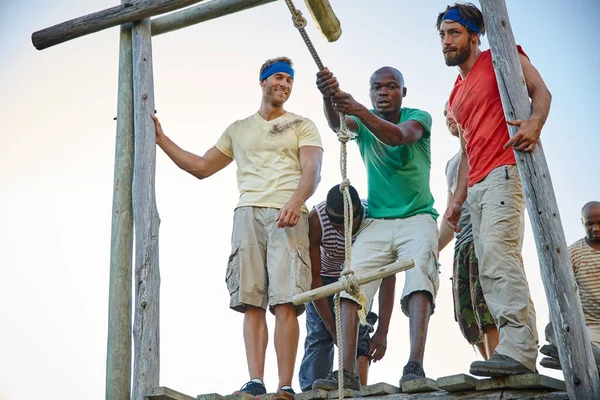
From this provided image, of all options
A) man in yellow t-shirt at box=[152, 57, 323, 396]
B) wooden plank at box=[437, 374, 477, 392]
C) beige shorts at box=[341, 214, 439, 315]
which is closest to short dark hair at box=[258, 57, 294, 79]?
man in yellow t-shirt at box=[152, 57, 323, 396]

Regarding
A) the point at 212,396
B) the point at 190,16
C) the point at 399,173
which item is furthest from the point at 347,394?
the point at 190,16

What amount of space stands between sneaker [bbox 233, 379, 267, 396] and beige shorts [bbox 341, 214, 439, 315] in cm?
72

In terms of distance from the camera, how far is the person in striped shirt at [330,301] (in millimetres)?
6434

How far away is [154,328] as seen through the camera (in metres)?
6.15

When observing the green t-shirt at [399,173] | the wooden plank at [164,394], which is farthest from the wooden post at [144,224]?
Result: the green t-shirt at [399,173]

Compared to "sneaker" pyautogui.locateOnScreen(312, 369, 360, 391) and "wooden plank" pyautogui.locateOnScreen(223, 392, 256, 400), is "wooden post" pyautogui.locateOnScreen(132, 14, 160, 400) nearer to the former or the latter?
"wooden plank" pyautogui.locateOnScreen(223, 392, 256, 400)

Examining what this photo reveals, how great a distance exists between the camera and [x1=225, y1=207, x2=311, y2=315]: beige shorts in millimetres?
6160

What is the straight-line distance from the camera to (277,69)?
22.7ft

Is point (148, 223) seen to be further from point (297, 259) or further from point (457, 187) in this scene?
point (457, 187)

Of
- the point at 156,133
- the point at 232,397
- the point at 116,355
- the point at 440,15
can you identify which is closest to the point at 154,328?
the point at 116,355

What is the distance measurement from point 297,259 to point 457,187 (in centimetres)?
109

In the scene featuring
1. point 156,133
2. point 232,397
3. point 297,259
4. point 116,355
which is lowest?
point 232,397

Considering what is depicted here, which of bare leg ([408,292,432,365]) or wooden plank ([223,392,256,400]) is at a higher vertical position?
bare leg ([408,292,432,365])

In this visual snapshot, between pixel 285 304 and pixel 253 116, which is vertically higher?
pixel 253 116
